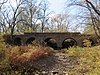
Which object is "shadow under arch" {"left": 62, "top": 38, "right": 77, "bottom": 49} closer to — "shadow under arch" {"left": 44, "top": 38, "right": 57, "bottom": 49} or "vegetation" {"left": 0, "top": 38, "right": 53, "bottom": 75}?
"shadow under arch" {"left": 44, "top": 38, "right": 57, "bottom": 49}

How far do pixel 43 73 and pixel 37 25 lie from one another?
39599 mm

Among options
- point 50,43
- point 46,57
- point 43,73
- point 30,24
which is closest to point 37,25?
point 30,24

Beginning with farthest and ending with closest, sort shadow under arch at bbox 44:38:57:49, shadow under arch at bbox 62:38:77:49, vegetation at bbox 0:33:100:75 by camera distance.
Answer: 1. shadow under arch at bbox 44:38:57:49
2. shadow under arch at bbox 62:38:77:49
3. vegetation at bbox 0:33:100:75

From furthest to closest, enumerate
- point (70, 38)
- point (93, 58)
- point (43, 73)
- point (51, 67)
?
point (70, 38) → point (51, 67) → point (43, 73) → point (93, 58)

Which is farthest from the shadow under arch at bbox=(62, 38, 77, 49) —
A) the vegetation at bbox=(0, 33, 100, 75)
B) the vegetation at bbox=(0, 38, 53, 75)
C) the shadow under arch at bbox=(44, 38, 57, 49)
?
the vegetation at bbox=(0, 38, 53, 75)

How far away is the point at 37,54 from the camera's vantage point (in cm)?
2123

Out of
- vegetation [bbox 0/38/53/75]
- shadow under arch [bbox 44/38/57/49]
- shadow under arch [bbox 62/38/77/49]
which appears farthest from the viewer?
shadow under arch [bbox 44/38/57/49]

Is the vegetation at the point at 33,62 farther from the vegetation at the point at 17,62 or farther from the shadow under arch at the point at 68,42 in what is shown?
the shadow under arch at the point at 68,42

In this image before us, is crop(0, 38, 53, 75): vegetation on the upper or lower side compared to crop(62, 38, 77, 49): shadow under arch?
upper

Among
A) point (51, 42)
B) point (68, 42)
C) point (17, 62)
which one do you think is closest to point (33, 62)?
point (17, 62)

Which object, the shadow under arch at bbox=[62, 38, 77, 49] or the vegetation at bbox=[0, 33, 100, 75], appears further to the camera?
the shadow under arch at bbox=[62, 38, 77, 49]

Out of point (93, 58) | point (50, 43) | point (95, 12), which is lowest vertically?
point (50, 43)

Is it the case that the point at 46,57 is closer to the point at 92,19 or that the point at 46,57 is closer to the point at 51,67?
the point at 51,67

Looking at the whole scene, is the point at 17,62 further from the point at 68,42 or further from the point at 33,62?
the point at 68,42
